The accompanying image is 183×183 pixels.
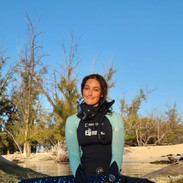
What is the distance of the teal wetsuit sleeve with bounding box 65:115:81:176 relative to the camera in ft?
7.55

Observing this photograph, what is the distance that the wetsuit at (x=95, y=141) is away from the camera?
231 centimetres

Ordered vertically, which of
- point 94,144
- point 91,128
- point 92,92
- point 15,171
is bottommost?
point 15,171

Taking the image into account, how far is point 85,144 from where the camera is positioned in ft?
7.79

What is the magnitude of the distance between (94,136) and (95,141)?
0.04m

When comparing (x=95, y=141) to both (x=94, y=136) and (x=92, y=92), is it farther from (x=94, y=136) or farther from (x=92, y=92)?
(x=92, y=92)

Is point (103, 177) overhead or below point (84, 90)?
below

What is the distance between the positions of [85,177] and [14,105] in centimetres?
2795

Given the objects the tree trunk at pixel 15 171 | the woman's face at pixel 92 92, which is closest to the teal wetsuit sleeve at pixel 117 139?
the woman's face at pixel 92 92

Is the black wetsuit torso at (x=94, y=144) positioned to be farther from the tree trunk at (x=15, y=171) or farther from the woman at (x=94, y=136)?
the tree trunk at (x=15, y=171)

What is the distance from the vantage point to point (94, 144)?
2.36 meters

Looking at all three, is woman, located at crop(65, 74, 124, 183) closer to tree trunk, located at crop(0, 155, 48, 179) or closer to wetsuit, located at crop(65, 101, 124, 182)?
wetsuit, located at crop(65, 101, 124, 182)

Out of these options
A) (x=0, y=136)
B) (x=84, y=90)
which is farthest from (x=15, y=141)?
(x=84, y=90)

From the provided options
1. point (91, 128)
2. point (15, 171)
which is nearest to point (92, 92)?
point (91, 128)

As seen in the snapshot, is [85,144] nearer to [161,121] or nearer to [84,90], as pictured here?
[84,90]
